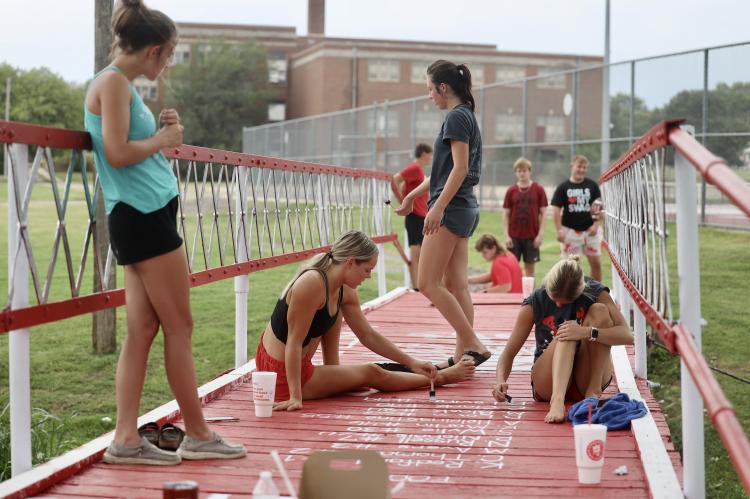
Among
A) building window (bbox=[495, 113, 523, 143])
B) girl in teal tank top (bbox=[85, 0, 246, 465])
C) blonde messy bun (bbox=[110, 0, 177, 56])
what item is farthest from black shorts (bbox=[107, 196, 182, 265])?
building window (bbox=[495, 113, 523, 143])

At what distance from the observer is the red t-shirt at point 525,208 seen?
13.6 meters

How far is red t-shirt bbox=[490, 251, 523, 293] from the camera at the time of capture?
13070 millimetres

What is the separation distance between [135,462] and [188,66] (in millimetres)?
73551

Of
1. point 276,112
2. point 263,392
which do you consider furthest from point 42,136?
point 276,112

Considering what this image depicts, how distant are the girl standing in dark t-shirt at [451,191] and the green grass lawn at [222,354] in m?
2.62

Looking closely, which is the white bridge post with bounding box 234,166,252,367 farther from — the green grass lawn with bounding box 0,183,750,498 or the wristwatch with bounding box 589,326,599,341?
the wristwatch with bounding box 589,326,599,341

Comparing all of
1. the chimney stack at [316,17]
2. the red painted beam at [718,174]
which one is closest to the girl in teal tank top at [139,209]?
the red painted beam at [718,174]

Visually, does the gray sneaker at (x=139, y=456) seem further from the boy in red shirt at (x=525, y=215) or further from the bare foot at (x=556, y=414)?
the boy in red shirt at (x=525, y=215)

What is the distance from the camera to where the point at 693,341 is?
12.0 feet

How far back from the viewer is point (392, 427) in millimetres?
5480

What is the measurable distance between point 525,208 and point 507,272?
102 cm

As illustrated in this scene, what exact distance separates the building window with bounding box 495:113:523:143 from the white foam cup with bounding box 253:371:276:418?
916 inches

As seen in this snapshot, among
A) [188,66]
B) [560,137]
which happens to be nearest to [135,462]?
[560,137]

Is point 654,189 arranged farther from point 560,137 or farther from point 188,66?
point 188,66
